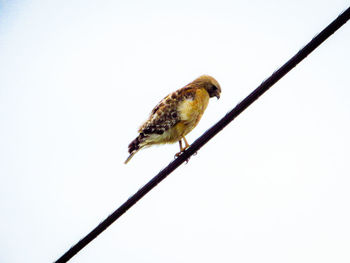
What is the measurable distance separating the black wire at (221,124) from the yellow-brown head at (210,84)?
3.16 meters

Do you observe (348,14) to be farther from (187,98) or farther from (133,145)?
(133,145)

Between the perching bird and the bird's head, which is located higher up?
the bird's head

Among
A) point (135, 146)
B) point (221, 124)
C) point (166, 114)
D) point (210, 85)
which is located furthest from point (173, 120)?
point (221, 124)

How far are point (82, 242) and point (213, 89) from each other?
4.28m

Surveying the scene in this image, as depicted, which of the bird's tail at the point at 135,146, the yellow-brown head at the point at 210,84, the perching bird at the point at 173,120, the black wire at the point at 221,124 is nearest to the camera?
the black wire at the point at 221,124

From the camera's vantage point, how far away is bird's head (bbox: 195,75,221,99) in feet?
19.8

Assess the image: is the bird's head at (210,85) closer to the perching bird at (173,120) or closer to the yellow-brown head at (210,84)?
the yellow-brown head at (210,84)

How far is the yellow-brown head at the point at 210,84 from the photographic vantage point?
237 inches

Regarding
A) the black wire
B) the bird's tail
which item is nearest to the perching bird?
the bird's tail

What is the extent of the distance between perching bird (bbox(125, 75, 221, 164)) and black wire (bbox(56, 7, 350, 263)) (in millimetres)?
1885

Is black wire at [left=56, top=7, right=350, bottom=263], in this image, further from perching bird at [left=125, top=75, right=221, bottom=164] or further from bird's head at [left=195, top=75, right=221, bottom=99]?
bird's head at [left=195, top=75, right=221, bottom=99]

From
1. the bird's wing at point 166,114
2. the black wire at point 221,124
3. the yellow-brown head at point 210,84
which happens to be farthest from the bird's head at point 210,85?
the black wire at point 221,124

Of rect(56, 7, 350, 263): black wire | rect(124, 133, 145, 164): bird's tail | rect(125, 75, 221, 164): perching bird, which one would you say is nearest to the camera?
rect(56, 7, 350, 263): black wire

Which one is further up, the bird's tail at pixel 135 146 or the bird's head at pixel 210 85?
the bird's head at pixel 210 85
